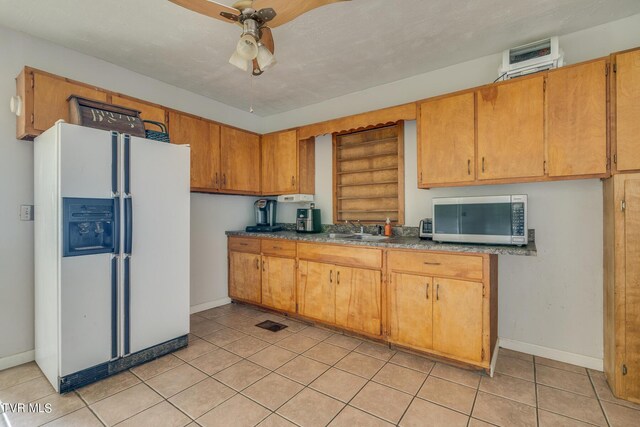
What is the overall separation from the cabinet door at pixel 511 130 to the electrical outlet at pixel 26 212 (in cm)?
375

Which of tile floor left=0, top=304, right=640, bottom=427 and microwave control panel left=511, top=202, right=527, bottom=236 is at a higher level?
microwave control panel left=511, top=202, right=527, bottom=236

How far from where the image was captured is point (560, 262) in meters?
2.43

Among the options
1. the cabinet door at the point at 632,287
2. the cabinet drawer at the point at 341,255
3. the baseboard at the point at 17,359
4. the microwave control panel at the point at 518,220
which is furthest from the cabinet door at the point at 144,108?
the cabinet door at the point at 632,287

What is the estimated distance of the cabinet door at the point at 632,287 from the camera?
6.12 ft

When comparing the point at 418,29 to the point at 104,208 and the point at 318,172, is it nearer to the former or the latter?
the point at 318,172

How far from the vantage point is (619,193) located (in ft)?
6.28

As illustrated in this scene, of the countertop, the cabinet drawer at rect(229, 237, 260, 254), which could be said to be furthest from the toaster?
the cabinet drawer at rect(229, 237, 260, 254)

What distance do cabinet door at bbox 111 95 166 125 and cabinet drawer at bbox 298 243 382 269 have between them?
6.35 ft

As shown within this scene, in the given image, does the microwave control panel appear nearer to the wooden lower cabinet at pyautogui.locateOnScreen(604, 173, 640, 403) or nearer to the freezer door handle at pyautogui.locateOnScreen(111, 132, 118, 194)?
the wooden lower cabinet at pyautogui.locateOnScreen(604, 173, 640, 403)

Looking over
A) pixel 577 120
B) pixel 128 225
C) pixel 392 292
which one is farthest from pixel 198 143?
pixel 577 120

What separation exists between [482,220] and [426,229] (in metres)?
0.55

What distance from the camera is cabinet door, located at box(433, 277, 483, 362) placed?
2209 millimetres

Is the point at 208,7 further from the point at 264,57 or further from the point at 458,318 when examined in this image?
the point at 458,318

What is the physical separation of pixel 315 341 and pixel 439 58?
2.94 meters
